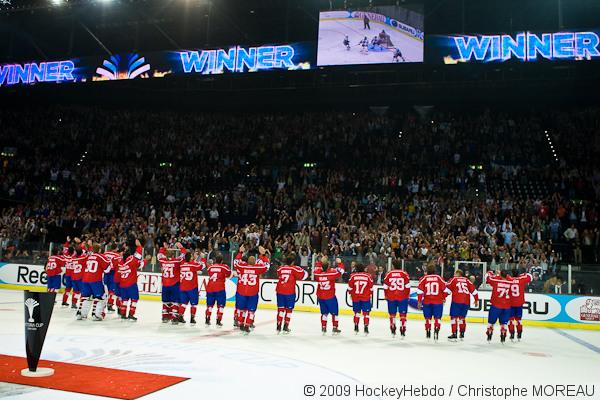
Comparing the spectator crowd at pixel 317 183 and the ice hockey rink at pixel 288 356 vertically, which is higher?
the spectator crowd at pixel 317 183

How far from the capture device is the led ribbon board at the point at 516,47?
22.5 metres

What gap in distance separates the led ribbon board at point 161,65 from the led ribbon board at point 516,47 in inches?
240

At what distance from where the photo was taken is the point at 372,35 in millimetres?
24672

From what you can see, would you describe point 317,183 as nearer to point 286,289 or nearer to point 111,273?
point 111,273

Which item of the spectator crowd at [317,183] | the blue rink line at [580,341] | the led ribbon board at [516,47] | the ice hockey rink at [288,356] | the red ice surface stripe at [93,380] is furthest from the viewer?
the led ribbon board at [516,47]

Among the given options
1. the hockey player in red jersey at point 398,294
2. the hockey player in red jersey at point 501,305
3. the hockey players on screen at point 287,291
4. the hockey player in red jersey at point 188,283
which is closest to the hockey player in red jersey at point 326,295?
the hockey players on screen at point 287,291

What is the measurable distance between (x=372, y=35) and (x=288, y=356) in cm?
1820

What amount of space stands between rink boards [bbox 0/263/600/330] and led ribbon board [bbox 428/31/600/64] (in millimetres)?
11219

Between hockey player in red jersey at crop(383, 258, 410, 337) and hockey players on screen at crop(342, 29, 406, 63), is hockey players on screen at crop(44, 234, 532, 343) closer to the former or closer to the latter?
hockey player in red jersey at crop(383, 258, 410, 337)

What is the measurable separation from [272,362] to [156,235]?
15.3 m

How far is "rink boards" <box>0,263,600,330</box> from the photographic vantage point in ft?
53.8

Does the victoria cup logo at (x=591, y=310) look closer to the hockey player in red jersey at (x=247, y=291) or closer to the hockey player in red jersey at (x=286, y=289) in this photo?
the hockey player in red jersey at (x=286, y=289)

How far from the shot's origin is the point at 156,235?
23672 millimetres

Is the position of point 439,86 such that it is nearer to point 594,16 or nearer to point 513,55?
point 513,55
